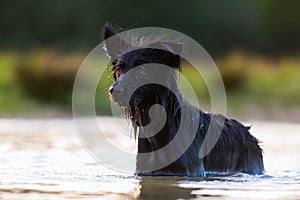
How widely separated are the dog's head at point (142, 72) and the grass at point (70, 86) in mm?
10558

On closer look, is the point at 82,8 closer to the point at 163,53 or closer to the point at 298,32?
the point at 298,32

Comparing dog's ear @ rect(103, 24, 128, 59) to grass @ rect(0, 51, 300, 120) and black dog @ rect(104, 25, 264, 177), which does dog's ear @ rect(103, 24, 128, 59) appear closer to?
black dog @ rect(104, 25, 264, 177)

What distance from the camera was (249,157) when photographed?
11.2 metres

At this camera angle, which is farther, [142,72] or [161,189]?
[142,72]

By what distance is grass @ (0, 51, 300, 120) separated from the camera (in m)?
21.5

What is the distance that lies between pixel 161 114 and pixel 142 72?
0.55 metres

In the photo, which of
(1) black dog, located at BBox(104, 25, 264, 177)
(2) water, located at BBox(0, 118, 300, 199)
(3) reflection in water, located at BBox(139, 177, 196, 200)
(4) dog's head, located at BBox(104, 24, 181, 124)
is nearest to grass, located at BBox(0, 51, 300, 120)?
(2) water, located at BBox(0, 118, 300, 199)

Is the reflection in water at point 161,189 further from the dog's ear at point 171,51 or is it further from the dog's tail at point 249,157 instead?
the dog's tail at point 249,157

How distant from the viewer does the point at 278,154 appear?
46.2 feet

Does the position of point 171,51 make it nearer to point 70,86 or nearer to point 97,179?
point 97,179

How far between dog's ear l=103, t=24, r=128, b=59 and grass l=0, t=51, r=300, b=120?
10.1m

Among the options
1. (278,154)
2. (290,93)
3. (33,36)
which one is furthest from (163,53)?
(33,36)

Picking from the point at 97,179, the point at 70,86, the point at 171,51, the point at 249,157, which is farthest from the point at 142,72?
the point at 70,86

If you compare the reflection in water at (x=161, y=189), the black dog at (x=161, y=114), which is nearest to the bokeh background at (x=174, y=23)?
the black dog at (x=161, y=114)
